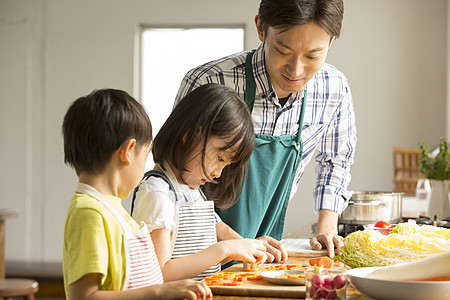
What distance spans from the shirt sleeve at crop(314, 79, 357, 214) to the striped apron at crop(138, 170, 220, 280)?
2.11 ft

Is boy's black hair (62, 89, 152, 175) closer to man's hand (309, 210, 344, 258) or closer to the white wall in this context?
man's hand (309, 210, 344, 258)

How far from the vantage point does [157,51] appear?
21.6 feet

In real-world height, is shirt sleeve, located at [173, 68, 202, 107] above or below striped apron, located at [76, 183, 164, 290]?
above

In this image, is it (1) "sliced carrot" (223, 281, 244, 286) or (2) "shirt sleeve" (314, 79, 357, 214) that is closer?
(1) "sliced carrot" (223, 281, 244, 286)

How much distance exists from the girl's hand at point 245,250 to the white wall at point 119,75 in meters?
5.13

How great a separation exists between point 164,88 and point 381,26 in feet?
7.71

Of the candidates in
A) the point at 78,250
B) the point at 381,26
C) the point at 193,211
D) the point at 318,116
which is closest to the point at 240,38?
the point at 381,26

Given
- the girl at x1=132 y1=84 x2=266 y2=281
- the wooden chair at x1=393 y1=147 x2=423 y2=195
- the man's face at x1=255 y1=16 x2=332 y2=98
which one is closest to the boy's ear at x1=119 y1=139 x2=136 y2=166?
the girl at x1=132 y1=84 x2=266 y2=281

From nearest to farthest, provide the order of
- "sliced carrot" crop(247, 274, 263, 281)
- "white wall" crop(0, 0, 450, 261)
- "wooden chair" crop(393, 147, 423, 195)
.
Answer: "sliced carrot" crop(247, 274, 263, 281) → "wooden chair" crop(393, 147, 423, 195) → "white wall" crop(0, 0, 450, 261)

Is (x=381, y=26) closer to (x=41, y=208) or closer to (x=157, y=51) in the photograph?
(x=157, y=51)

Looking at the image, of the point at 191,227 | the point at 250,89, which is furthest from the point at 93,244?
the point at 250,89

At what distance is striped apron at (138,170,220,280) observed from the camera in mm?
1433

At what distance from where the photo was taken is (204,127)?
4.75ft

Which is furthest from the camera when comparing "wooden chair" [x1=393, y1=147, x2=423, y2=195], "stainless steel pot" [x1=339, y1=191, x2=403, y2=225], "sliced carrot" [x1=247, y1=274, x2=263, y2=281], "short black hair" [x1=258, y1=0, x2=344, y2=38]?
"wooden chair" [x1=393, y1=147, x2=423, y2=195]
